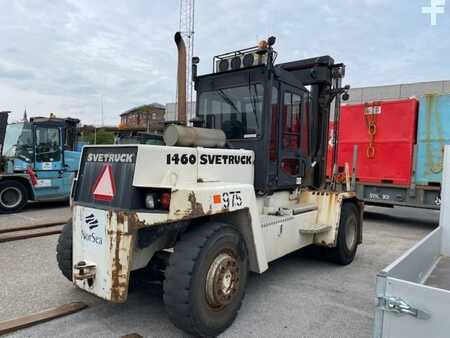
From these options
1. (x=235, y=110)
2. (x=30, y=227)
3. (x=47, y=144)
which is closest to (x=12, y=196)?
(x=47, y=144)

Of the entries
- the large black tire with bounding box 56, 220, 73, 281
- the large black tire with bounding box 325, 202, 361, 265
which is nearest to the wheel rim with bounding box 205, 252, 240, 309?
the large black tire with bounding box 56, 220, 73, 281

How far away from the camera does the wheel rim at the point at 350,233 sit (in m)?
5.41

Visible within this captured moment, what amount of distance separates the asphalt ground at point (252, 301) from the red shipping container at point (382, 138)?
3592 millimetres

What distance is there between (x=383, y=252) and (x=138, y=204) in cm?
499

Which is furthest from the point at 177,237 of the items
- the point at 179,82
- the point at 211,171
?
the point at 179,82

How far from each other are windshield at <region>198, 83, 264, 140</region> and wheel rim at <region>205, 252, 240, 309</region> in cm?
161

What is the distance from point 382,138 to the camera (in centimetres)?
902

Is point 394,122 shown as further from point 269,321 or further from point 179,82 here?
point 269,321

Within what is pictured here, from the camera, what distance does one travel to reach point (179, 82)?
5.16m

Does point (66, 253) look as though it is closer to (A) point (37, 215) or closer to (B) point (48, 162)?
(A) point (37, 215)

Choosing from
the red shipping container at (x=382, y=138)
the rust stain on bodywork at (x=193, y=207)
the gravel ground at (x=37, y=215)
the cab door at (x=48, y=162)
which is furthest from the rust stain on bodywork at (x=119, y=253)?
the cab door at (x=48, y=162)

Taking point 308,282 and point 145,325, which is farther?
point 308,282

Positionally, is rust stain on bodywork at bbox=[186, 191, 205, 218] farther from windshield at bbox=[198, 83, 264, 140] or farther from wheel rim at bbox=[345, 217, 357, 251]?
wheel rim at bbox=[345, 217, 357, 251]

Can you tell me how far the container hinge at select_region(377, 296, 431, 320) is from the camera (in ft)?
6.19
